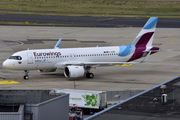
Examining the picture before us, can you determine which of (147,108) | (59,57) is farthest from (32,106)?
(59,57)

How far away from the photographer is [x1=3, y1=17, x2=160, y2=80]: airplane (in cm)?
5269

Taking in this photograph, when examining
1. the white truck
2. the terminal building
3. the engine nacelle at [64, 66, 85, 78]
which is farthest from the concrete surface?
the terminal building

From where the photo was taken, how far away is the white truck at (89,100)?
38.5 m

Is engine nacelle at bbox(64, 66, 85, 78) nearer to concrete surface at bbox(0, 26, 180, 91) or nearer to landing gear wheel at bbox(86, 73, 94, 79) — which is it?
concrete surface at bbox(0, 26, 180, 91)

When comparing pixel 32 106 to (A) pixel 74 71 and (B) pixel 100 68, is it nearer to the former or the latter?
(A) pixel 74 71

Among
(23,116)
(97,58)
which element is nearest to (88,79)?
(97,58)

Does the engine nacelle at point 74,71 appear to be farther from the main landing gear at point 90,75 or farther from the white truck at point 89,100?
the white truck at point 89,100

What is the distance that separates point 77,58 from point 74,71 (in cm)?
362

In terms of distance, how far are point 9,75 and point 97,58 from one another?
42.9 ft

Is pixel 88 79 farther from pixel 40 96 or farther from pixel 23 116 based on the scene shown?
pixel 23 116

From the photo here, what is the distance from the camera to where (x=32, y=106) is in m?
23.6

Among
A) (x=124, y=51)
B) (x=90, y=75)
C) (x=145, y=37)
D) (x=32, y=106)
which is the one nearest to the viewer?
(x=32, y=106)

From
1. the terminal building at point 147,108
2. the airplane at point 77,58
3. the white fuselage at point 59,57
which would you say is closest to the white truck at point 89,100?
the terminal building at point 147,108

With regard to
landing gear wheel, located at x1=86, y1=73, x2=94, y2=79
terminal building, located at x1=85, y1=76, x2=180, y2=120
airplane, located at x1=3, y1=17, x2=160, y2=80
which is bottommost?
terminal building, located at x1=85, y1=76, x2=180, y2=120
